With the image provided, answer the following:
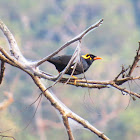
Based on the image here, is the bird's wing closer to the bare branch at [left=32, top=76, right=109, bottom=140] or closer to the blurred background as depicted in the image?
the bare branch at [left=32, top=76, right=109, bottom=140]

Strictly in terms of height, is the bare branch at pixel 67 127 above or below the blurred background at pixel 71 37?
below

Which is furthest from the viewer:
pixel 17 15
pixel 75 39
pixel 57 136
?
pixel 17 15

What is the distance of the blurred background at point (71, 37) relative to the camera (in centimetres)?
830

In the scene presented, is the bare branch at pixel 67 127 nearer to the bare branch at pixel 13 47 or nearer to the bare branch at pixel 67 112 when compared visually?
the bare branch at pixel 67 112

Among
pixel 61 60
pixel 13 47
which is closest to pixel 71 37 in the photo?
pixel 61 60

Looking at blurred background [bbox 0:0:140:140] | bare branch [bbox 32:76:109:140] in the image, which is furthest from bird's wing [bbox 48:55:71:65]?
blurred background [bbox 0:0:140:140]

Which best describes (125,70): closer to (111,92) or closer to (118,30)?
(111,92)

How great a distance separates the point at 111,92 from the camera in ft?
31.9

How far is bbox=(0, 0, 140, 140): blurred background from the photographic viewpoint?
8.30 m

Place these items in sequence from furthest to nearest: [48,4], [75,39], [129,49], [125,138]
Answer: [48,4] → [129,49] → [125,138] → [75,39]

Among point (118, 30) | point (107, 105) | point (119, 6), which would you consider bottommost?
point (107, 105)

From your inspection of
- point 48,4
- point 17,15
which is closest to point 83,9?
point 48,4

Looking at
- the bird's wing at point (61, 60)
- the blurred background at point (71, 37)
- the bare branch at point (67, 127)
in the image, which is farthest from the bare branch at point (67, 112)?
the blurred background at point (71, 37)

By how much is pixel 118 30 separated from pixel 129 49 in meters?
1.75
